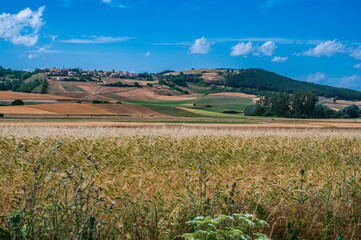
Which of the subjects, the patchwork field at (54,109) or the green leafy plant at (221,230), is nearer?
the green leafy plant at (221,230)

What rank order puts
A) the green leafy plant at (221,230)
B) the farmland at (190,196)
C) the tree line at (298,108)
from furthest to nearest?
1. the tree line at (298,108)
2. the farmland at (190,196)
3. the green leafy plant at (221,230)

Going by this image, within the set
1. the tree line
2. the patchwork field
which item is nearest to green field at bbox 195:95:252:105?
the tree line

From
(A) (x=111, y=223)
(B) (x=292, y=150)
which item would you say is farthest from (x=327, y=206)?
(B) (x=292, y=150)

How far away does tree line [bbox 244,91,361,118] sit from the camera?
10150 centimetres

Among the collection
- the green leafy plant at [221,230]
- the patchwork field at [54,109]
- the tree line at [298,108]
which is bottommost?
the patchwork field at [54,109]

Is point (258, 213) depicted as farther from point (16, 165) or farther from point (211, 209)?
point (16, 165)

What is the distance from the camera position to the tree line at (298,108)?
10150 cm

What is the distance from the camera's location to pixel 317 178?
7.62 metres

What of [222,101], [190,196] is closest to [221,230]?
[190,196]

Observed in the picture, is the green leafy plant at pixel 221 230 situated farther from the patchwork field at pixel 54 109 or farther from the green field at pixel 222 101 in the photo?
the green field at pixel 222 101

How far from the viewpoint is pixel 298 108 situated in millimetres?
107375

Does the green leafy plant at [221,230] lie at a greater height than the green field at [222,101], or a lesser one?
lesser

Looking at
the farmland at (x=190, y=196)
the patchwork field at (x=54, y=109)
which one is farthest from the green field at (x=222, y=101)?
the farmland at (x=190, y=196)

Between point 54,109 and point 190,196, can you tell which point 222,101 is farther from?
point 190,196
